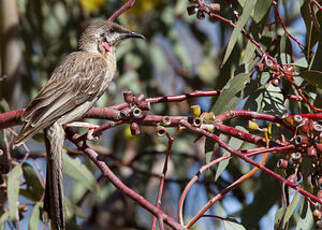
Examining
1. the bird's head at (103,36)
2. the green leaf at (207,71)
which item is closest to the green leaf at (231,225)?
the bird's head at (103,36)

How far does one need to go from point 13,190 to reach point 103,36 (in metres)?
1.27

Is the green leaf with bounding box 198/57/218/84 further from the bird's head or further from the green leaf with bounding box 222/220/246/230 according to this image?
the green leaf with bounding box 222/220/246/230

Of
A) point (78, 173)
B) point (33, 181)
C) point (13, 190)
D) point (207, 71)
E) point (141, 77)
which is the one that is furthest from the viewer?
point (207, 71)

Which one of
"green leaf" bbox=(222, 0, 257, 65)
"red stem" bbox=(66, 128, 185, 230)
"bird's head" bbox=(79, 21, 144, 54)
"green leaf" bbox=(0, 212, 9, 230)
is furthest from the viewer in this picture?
"bird's head" bbox=(79, 21, 144, 54)

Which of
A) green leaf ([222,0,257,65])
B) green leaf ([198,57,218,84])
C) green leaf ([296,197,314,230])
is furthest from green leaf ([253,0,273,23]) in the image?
green leaf ([198,57,218,84])

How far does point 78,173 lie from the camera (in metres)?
2.96

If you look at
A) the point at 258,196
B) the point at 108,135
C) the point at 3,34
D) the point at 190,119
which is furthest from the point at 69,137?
the point at 108,135

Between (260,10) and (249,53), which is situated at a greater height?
(260,10)

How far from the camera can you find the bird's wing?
2.48 meters

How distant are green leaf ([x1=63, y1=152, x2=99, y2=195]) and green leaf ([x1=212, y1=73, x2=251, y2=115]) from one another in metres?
1.02

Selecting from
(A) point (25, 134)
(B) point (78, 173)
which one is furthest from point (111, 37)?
(A) point (25, 134)

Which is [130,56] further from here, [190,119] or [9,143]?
[190,119]

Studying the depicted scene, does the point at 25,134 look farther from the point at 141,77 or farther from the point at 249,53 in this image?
the point at 141,77

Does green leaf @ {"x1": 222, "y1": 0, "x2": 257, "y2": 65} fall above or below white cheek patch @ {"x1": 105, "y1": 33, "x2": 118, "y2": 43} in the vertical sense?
above
